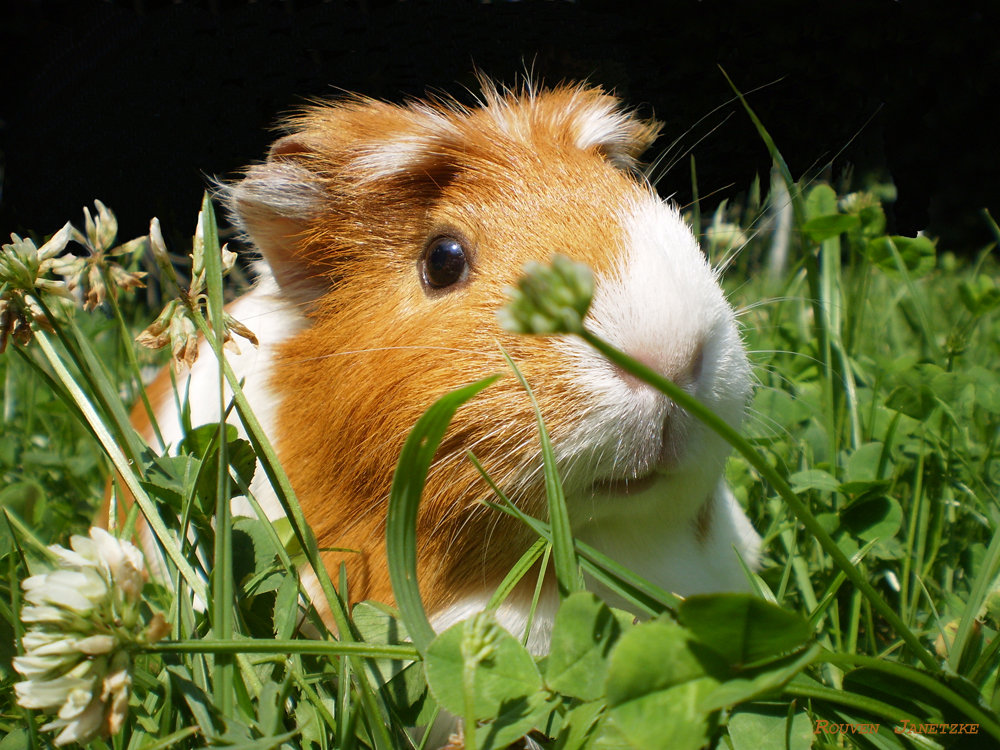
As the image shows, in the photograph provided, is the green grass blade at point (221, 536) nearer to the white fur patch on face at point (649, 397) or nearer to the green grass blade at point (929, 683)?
the white fur patch on face at point (649, 397)

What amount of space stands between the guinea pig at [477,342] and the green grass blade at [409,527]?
366 mm

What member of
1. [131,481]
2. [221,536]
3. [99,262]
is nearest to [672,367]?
[221,536]

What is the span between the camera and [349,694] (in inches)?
39.3

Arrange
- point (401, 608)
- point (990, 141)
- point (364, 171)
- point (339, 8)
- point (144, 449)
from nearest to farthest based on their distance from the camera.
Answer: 1. point (401, 608)
2. point (144, 449)
3. point (364, 171)
4. point (339, 8)
5. point (990, 141)

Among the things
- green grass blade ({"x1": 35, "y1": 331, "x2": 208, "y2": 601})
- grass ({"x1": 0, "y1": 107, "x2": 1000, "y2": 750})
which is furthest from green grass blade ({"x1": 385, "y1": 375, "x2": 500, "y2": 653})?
green grass blade ({"x1": 35, "y1": 331, "x2": 208, "y2": 601})

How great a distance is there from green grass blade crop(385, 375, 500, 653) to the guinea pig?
1.20ft

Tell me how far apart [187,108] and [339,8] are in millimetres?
503

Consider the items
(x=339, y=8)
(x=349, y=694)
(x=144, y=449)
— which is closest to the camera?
(x=349, y=694)

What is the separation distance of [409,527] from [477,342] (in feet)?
1.61

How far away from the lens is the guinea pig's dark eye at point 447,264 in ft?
4.49

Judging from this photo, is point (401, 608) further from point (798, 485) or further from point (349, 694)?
point (798, 485)

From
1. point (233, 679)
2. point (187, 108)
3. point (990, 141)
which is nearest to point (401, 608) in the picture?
point (233, 679)

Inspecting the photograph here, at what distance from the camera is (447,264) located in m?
1.37

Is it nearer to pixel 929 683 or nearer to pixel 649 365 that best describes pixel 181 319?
pixel 649 365
